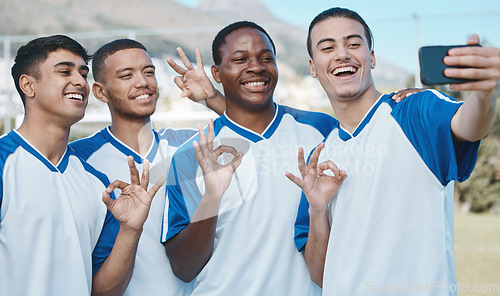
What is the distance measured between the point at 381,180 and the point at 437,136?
0.22 meters

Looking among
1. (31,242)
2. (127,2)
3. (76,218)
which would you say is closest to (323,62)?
(76,218)

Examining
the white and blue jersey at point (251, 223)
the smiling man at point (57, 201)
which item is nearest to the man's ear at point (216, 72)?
the white and blue jersey at point (251, 223)

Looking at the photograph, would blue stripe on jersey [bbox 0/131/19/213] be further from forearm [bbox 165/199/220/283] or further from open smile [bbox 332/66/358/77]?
open smile [bbox 332/66/358/77]

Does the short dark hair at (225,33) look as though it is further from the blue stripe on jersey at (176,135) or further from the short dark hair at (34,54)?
the short dark hair at (34,54)

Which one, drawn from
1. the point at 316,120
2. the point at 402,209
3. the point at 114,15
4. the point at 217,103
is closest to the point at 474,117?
the point at 402,209

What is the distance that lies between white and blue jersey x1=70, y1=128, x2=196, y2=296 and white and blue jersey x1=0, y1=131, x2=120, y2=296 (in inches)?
8.4

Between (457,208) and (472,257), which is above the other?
(457,208)

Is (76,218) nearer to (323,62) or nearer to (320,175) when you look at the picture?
(320,175)

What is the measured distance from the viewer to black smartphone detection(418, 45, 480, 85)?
1.08 m

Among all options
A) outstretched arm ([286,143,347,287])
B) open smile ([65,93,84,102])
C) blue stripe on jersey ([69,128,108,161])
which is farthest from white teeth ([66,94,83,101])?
outstretched arm ([286,143,347,287])

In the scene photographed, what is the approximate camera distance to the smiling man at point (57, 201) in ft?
5.16

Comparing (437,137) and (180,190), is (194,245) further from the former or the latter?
(437,137)

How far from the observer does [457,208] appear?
11898 mm

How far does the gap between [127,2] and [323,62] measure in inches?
1661
